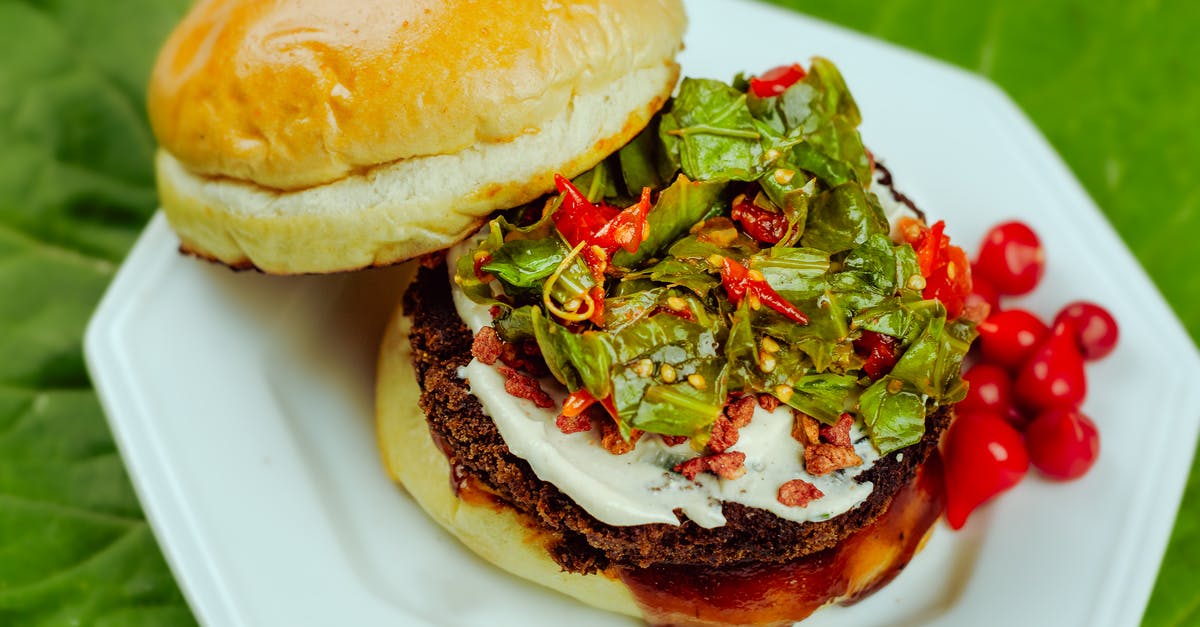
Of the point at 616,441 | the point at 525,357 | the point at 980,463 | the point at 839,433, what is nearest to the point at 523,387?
the point at 525,357

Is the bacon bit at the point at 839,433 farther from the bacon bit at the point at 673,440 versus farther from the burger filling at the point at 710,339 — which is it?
the bacon bit at the point at 673,440

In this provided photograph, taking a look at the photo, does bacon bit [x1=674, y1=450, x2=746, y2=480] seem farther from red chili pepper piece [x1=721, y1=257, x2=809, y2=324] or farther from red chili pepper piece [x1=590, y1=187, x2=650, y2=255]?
red chili pepper piece [x1=590, y1=187, x2=650, y2=255]

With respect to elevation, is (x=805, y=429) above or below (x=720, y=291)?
below

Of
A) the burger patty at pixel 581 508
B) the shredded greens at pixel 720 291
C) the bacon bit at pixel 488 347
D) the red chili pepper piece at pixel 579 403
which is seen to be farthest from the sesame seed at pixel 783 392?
the bacon bit at pixel 488 347

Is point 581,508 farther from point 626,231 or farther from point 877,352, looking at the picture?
point 877,352

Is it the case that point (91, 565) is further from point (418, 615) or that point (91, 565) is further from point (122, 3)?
point (122, 3)

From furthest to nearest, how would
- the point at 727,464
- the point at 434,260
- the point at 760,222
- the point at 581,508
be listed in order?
the point at 434,260 → the point at 760,222 → the point at 581,508 → the point at 727,464
